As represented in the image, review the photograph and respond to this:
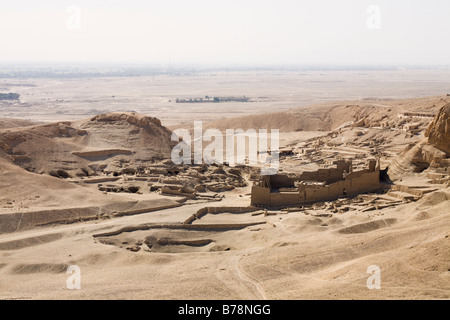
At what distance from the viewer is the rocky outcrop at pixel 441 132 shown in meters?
28.8

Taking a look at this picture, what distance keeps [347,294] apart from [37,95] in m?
126

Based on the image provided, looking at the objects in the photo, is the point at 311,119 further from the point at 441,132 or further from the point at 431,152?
the point at 431,152

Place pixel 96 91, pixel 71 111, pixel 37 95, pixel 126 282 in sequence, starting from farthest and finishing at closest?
pixel 96 91 → pixel 37 95 → pixel 71 111 → pixel 126 282

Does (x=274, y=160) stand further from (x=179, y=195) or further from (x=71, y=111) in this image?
(x=71, y=111)

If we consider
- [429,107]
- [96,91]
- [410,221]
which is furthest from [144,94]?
[410,221]

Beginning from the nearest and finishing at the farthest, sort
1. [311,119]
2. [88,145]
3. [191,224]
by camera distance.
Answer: [191,224]
[88,145]
[311,119]

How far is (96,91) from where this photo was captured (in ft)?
472

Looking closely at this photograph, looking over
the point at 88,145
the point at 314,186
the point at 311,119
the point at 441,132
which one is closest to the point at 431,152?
the point at 441,132

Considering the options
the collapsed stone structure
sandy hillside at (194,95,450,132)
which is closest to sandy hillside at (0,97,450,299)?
the collapsed stone structure

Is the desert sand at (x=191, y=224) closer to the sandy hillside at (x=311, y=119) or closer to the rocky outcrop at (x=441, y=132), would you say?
the rocky outcrop at (x=441, y=132)

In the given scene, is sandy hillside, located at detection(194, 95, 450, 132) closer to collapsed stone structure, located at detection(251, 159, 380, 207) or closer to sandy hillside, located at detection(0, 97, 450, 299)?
sandy hillside, located at detection(0, 97, 450, 299)

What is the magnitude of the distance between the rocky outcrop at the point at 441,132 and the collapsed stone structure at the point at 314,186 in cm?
318

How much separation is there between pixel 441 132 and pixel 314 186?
744cm

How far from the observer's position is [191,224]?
78.9ft
